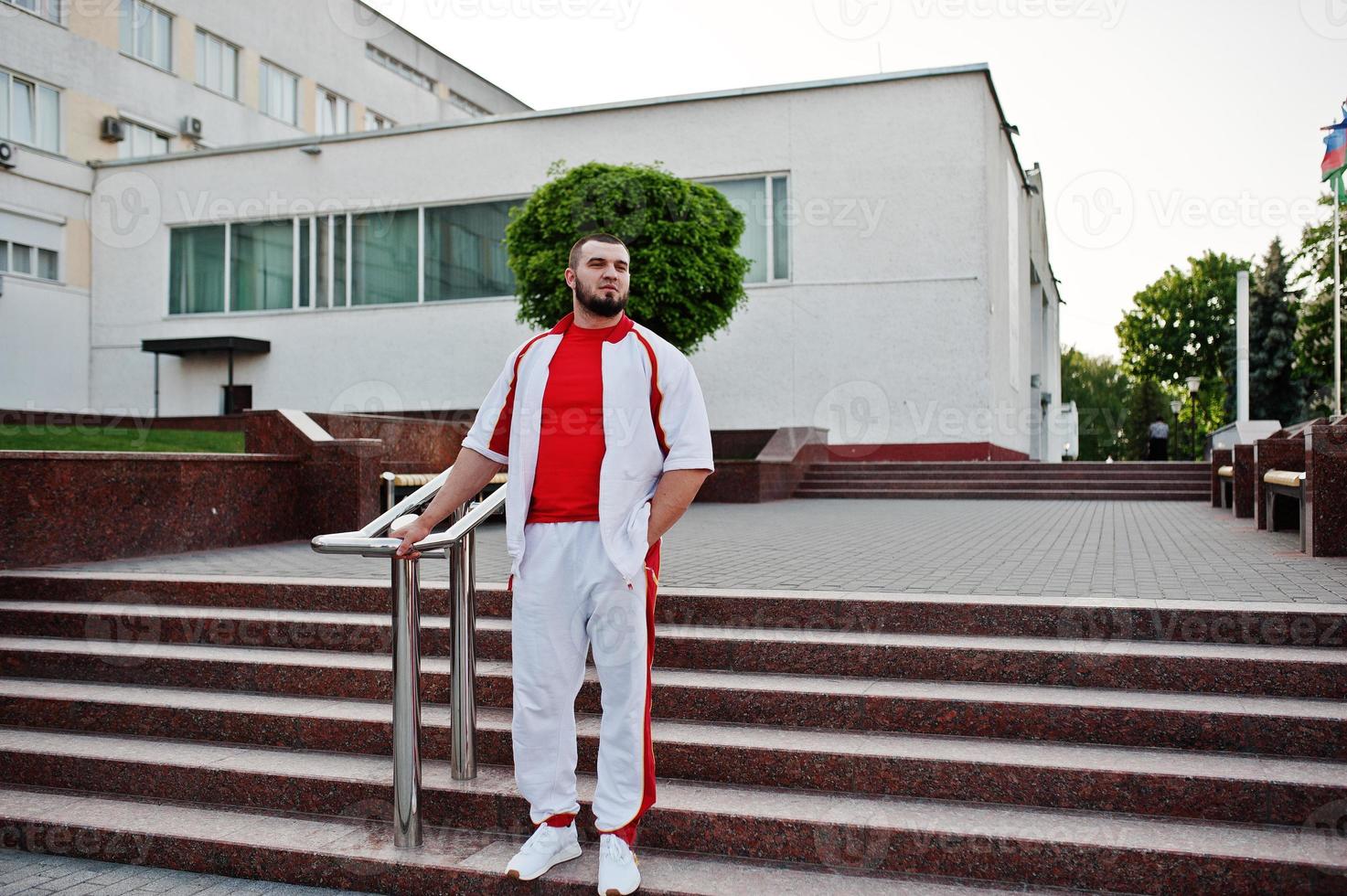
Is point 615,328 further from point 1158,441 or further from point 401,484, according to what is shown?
point 1158,441

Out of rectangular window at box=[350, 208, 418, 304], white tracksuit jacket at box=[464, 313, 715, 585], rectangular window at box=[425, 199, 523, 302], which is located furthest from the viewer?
rectangular window at box=[350, 208, 418, 304]

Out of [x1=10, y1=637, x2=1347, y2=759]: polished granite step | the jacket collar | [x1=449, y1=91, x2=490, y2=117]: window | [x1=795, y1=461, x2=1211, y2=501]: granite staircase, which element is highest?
[x1=449, y1=91, x2=490, y2=117]: window

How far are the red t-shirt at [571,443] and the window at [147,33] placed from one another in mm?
28581

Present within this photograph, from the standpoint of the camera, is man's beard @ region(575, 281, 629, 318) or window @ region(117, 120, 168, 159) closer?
man's beard @ region(575, 281, 629, 318)

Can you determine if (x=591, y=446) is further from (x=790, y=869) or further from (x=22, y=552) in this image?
(x=22, y=552)

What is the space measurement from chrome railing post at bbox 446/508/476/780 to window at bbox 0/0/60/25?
26548 millimetres

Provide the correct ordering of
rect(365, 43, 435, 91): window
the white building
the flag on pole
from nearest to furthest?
the white building, the flag on pole, rect(365, 43, 435, 91): window

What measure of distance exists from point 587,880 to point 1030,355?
1273 inches

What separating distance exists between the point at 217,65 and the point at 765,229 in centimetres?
1848

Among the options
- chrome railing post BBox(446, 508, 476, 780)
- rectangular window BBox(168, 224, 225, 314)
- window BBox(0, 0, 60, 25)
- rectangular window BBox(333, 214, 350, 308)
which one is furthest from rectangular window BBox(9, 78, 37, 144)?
chrome railing post BBox(446, 508, 476, 780)

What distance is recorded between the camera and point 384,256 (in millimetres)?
23328

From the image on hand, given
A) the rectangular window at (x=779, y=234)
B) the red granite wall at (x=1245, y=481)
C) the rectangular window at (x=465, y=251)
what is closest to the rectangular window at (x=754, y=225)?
the rectangular window at (x=779, y=234)

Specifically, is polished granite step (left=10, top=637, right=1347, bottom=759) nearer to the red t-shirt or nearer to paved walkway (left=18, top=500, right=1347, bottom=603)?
paved walkway (left=18, top=500, right=1347, bottom=603)

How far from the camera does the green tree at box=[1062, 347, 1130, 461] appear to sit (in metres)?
73.4
